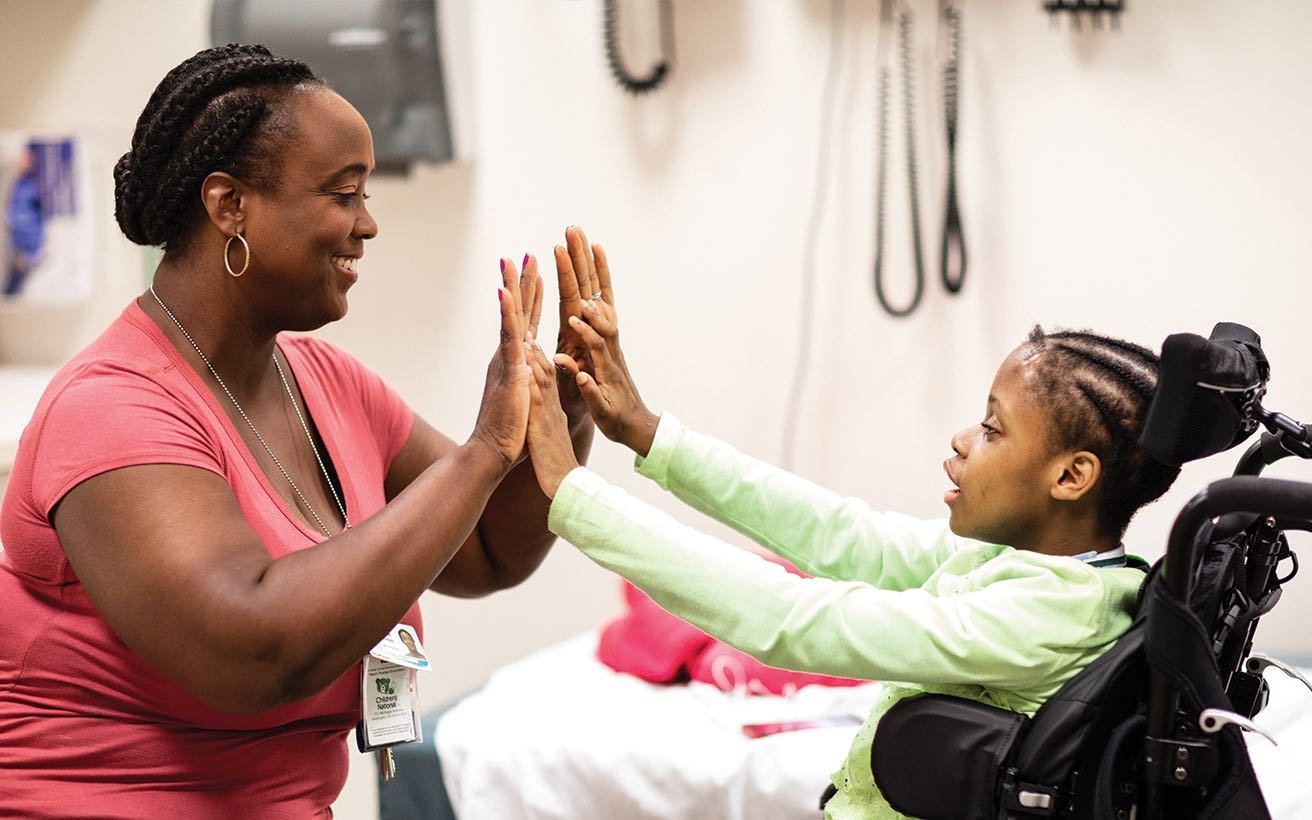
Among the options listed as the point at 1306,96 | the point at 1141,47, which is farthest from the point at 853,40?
the point at 1306,96

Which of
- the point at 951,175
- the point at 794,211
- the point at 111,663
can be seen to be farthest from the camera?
the point at 794,211

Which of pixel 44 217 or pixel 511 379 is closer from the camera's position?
pixel 511 379

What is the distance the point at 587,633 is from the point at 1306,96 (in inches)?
77.6

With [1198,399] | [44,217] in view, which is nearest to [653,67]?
[44,217]

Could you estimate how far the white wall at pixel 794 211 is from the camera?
108 inches

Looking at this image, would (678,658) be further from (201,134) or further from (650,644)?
(201,134)

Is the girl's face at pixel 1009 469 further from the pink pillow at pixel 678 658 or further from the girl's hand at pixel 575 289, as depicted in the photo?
the pink pillow at pixel 678 658

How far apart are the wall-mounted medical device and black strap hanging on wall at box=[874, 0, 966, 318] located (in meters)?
0.97

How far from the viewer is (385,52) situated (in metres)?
2.89

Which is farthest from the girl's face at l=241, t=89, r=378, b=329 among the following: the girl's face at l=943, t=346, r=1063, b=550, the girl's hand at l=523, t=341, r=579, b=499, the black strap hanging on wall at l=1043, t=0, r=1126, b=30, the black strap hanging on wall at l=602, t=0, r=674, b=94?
the black strap hanging on wall at l=1043, t=0, r=1126, b=30

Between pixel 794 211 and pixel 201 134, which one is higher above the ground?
pixel 201 134

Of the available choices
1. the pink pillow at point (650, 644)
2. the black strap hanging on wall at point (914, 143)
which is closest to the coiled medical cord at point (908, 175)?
the black strap hanging on wall at point (914, 143)

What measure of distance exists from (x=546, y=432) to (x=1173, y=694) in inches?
26.4

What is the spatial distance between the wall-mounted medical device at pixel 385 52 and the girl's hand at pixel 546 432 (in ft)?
5.30
